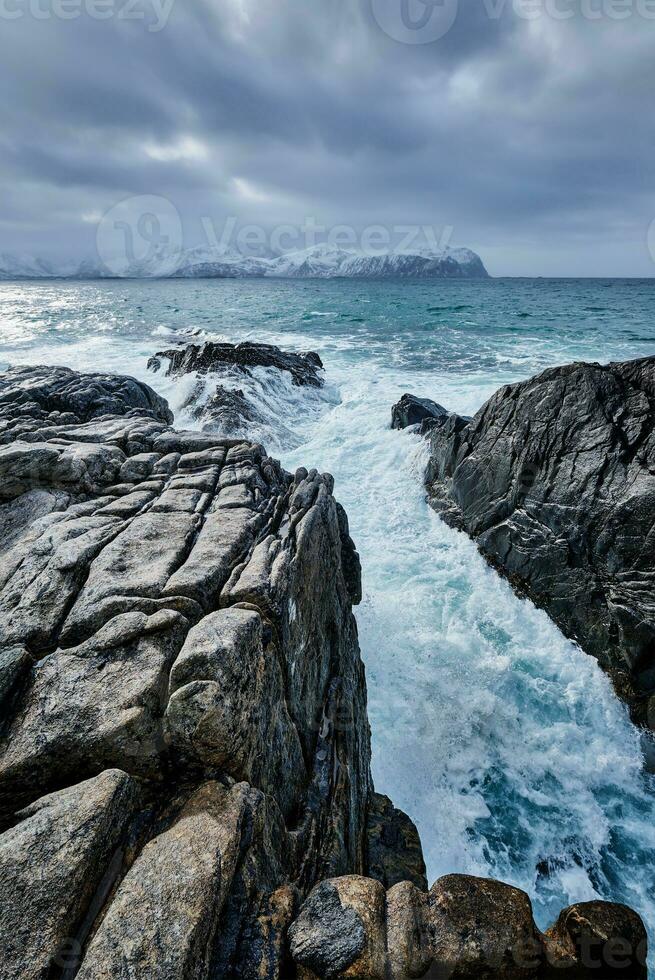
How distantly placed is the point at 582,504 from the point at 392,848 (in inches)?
332

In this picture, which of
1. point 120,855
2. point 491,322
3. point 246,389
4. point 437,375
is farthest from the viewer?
point 491,322

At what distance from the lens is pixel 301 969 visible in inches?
140

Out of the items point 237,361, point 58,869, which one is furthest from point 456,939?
point 237,361

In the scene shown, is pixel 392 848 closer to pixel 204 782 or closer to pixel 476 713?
pixel 476 713

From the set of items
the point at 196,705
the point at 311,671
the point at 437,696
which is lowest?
the point at 437,696

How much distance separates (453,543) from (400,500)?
3.26 meters

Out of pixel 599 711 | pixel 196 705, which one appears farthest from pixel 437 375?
pixel 196 705

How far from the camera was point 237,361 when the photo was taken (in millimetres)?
28359

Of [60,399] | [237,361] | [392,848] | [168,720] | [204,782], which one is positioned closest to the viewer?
[204,782]

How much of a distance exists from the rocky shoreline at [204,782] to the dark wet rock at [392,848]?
0.03m

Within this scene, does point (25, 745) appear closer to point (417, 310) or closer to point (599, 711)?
point (599, 711)

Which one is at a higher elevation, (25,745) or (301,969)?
(25,745)

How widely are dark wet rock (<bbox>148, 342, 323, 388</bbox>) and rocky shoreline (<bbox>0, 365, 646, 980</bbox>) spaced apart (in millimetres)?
20791

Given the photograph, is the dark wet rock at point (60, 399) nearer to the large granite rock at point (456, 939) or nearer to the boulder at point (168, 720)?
the boulder at point (168, 720)
